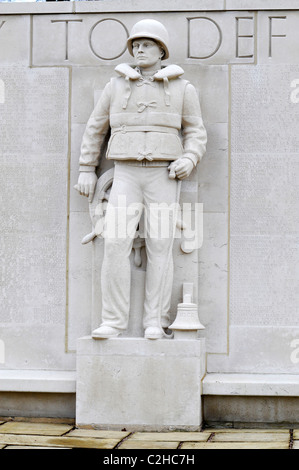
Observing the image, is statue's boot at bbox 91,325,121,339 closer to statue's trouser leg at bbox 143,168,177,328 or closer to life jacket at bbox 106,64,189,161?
statue's trouser leg at bbox 143,168,177,328

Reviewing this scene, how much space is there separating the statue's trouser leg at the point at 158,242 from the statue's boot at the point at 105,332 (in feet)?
0.99

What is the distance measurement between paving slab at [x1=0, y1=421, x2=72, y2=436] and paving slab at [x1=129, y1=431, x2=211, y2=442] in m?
0.72

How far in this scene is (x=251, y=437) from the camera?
7652 mm

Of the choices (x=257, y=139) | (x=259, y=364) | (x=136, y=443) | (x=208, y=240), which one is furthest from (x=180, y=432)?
(x=257, y=139)

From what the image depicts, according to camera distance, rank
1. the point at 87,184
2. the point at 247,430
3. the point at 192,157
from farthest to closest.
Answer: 1. the point at 87,184
2. the point at 192,157
3. the point at 247,430

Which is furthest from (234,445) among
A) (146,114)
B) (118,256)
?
(146,114)

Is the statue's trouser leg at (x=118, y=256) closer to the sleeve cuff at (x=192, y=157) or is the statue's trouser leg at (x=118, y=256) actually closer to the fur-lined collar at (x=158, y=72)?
the sleeve cuff at (x=192, y=157)

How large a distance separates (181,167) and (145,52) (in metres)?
1.14

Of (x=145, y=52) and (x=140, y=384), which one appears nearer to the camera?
(x=140, y=384)

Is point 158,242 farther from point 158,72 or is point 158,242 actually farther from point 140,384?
point 158,72

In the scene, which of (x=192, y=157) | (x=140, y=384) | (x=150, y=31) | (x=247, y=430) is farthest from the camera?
(x=192, y=157)

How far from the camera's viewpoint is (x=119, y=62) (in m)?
8.88

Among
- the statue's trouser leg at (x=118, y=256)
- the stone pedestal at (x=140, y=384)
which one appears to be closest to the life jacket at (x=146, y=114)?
the statue's trouser leg at (x=118, y=256)
